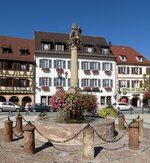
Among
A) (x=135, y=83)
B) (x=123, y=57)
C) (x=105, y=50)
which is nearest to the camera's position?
(x=105, y=50)

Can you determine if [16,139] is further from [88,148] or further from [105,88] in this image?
[105,88]

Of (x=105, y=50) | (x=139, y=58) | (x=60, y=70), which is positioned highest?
(x=105, y=50)

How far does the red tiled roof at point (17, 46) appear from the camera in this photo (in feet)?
145

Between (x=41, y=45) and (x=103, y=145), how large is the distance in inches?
1409

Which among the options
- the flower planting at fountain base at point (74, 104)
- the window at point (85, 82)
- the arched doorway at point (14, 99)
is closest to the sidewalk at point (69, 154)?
the flower planting at fountain base at point (74, 104)

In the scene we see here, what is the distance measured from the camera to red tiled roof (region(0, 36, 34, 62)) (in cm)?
4405

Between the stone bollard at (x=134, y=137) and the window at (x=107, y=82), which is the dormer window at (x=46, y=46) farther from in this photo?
the stone bollard at (x=134, y=137)

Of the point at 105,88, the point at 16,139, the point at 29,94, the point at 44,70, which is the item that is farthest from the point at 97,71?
the point at 16,139

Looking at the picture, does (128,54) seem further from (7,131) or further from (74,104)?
(7,131)

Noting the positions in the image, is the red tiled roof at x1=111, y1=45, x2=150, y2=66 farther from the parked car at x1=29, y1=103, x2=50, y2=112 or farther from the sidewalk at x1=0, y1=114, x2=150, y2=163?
the sidewalk at x1=0, y1=114, x2=150, y2=163

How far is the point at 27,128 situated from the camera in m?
10.7

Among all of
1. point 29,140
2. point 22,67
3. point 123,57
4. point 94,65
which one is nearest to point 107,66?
point 94,65

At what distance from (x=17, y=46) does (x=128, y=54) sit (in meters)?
21.1

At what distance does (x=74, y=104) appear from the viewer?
1311 centimetres
